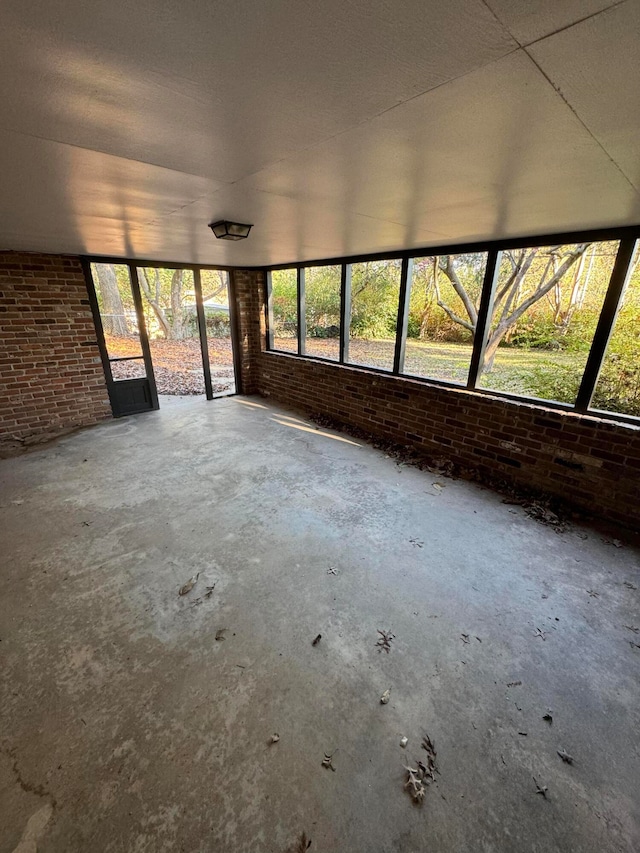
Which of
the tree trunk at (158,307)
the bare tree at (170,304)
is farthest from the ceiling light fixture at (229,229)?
the bare tree at (170,304)

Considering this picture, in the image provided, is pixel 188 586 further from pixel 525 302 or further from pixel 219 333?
pixel 219 333

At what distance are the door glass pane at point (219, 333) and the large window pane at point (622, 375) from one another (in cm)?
577

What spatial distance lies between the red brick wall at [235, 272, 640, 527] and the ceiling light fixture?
8.12ft

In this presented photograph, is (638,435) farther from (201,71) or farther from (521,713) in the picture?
(201,71)

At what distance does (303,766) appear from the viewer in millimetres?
1380

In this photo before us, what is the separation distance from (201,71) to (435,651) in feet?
8.26

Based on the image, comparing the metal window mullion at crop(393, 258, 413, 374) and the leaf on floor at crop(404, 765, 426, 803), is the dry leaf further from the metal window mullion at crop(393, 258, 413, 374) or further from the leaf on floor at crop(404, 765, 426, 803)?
the metal window mullion at crop(393, 258, 413, 374)

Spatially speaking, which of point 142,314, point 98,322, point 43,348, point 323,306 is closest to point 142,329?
point 142,314

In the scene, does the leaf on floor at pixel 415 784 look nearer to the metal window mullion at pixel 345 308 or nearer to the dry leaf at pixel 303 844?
the dry leaf at pixel 303 844

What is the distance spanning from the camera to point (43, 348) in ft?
14.8

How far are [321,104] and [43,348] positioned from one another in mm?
5077

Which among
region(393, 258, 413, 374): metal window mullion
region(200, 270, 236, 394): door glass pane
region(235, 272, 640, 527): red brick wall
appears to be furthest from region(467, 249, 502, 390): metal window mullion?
region(200, 270, 236, 394): door glass pane

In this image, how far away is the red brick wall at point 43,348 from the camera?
13.9 feet

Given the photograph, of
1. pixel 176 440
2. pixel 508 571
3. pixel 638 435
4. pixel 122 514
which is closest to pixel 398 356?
pixel 638 435
